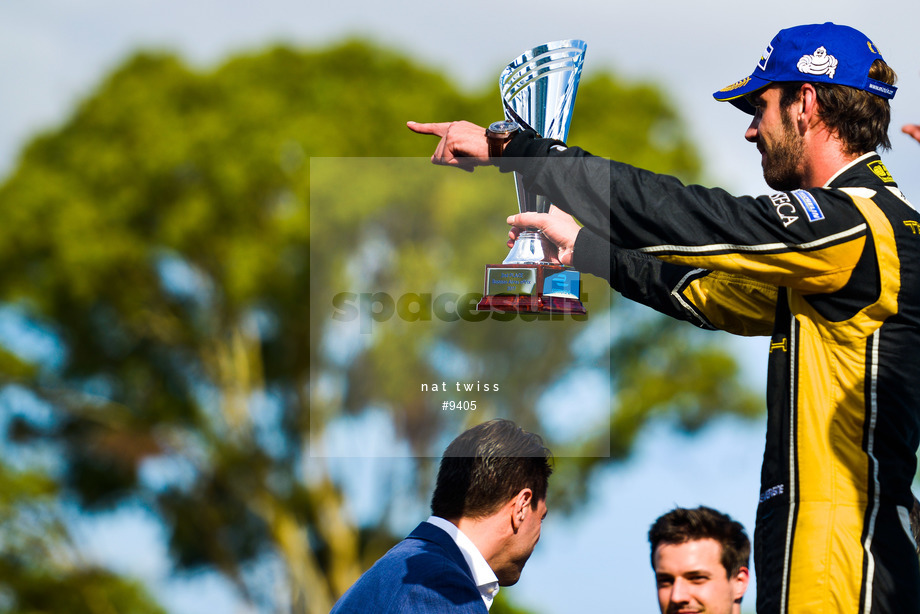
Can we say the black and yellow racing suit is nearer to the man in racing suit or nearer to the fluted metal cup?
the man in racing suit

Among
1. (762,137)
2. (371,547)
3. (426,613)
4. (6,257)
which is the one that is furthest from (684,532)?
(6,257)

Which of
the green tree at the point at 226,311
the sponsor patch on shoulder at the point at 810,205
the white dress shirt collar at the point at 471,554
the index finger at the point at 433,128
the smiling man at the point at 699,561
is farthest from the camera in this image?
the green tree at the point at 226,311

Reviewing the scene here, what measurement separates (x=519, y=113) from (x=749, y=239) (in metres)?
0.95

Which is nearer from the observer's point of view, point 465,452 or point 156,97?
point 465,452

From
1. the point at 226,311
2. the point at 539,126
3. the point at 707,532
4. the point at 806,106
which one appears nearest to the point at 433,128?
the point at 539,126

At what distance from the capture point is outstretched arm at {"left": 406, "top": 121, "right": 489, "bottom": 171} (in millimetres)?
2426

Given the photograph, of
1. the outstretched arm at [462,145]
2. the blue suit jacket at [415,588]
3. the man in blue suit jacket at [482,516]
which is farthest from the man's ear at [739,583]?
the outstretched arm at [462,145]

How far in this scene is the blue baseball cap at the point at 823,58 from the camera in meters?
2.44

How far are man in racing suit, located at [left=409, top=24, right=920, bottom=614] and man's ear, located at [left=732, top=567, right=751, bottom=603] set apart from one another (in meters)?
1.39

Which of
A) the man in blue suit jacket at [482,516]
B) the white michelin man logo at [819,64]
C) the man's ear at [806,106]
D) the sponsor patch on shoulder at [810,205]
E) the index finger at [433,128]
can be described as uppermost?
the white michelin man logo at [819,64]

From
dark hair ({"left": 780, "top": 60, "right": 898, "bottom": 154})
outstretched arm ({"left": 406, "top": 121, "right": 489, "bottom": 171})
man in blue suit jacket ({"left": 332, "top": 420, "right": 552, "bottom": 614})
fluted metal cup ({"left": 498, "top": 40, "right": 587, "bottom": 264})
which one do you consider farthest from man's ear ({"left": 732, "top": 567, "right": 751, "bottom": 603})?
outstretched arm ({"left": 406, "top": 121, "right": 489, "bottom": 171})

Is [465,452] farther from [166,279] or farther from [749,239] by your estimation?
[166,279]

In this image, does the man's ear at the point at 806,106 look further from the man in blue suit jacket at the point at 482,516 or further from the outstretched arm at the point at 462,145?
the man in blue suit jacket at the point at 482,516

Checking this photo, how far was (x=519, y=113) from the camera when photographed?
2904 mm
